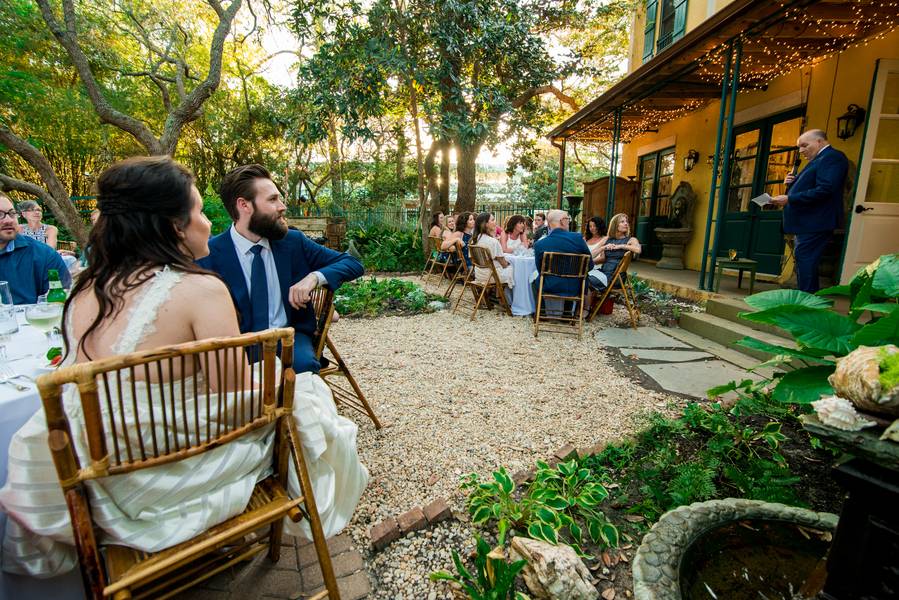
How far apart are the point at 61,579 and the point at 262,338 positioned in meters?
1.00

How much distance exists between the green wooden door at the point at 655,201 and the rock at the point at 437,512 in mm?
8160

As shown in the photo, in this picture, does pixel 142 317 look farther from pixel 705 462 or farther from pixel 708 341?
pixel 708 341

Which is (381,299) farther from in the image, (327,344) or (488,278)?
(327,344)

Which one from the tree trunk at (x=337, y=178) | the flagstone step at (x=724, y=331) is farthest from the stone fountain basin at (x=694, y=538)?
the tree trunk at (x=337, y=178)

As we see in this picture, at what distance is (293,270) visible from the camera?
2.17 meters

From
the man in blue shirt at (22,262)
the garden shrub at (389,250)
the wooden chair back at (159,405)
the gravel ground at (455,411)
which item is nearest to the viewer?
the wooden chair back at (159,405)

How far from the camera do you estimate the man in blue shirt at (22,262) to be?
254 centimetres

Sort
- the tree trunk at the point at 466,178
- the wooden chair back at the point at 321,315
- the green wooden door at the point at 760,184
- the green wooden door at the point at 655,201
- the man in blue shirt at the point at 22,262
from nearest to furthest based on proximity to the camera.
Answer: the wooden chair back at the point at 321,315
the man in blue shirt at the point at 22,262
the green wooden door at the point at 760,184
the green wooden door at the point at 655,201
the tree trunk at the point at 466,178

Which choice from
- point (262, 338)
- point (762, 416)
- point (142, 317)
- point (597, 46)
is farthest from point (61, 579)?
point (597, 46)

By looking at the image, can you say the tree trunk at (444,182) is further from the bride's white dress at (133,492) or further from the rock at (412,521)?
the bride's white dress at (133,492)

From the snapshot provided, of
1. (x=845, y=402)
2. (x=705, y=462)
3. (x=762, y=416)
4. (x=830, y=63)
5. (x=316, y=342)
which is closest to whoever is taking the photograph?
(x=845, y=402)

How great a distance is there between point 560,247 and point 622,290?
1.04 m

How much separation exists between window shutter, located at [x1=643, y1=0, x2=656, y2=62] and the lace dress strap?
966 centimetres

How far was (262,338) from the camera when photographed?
1.02m
